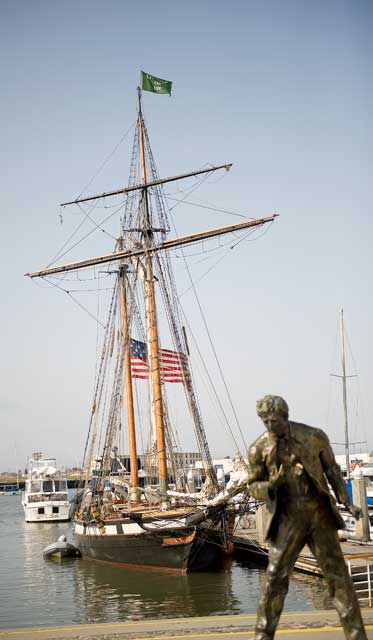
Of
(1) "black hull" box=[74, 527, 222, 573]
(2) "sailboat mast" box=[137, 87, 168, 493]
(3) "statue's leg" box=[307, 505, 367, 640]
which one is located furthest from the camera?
(2) "sailboat mast" box=[137, 87, 168, 493]

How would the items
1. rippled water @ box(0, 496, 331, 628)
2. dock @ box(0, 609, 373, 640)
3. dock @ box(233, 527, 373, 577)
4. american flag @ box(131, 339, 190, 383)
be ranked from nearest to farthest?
dock @ box(0, 609, 373, 640)
rippled water @ box(0, 496, 331, 628)
dock @ box(233, 527, 373, 577)
american flag @ box(131, 339, 190, 383)

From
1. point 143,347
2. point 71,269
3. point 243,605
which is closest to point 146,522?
point 243,605

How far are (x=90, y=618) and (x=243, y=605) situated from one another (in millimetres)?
3927

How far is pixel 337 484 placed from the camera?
5.94 meters

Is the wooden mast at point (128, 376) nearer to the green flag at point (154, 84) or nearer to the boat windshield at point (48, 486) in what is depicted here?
the green flag at point (154, 84)

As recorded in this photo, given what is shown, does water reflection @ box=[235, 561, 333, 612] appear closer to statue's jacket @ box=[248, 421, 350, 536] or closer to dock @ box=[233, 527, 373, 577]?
dock @ box=[233, 527, 373, 577]

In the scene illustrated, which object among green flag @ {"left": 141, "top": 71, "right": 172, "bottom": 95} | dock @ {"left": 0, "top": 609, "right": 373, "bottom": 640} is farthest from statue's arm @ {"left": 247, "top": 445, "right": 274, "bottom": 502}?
green flag @ {"left": 141, "top": 71, "right": 172, "bottom": 95}

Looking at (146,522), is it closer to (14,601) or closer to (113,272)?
(14,601)

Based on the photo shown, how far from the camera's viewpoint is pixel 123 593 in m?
21.5

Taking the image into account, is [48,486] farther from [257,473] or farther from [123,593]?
[257,473]

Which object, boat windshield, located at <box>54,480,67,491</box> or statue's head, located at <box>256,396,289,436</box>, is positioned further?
boat windshield, located at <box>54,480,67,491</box>

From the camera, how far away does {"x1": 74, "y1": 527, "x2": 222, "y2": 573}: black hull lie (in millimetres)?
24188

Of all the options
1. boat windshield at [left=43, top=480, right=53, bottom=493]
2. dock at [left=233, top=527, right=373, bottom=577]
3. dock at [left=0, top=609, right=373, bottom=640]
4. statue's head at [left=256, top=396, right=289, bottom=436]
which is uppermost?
statue's head at [left=256, top=396, right=289, bottom=436]

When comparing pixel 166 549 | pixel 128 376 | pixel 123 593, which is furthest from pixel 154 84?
pixel 123 593
